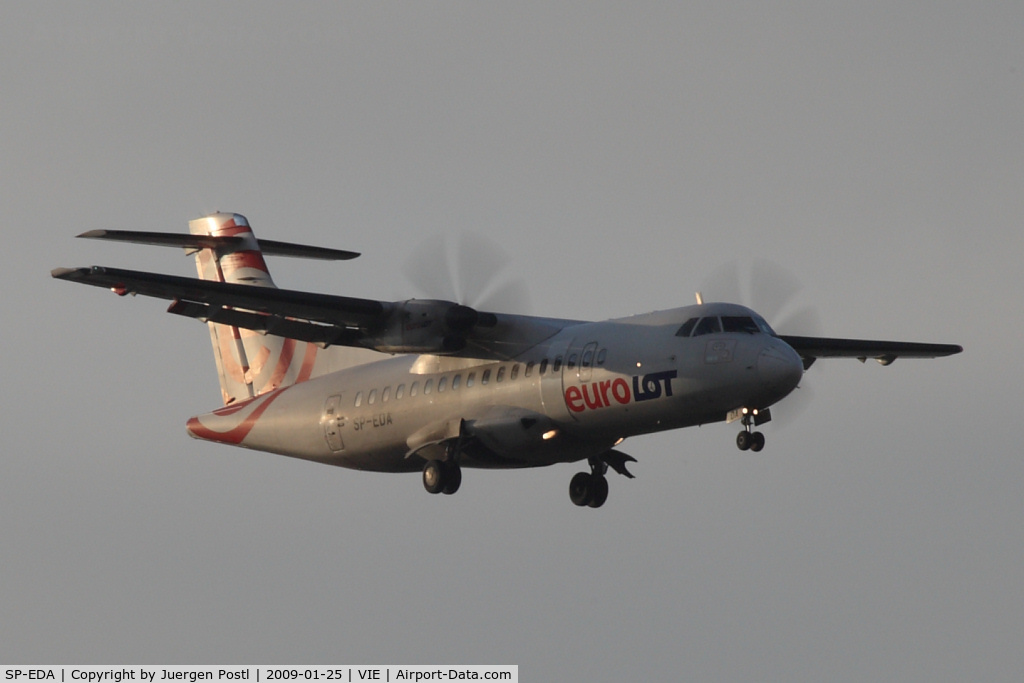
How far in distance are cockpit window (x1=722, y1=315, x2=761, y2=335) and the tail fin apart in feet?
29.3

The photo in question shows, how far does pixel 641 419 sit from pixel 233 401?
32.8ft

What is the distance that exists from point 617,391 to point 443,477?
11.0ft

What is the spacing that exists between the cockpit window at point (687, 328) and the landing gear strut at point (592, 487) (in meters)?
4.20

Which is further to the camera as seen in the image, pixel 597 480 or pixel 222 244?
pixel 222 244

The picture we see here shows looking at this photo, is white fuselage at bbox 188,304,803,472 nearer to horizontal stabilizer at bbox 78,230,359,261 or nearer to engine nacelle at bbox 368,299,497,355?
engine nacelle at bbox 368,299,497,355

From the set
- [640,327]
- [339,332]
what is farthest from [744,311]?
[339,332]

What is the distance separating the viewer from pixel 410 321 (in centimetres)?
2359

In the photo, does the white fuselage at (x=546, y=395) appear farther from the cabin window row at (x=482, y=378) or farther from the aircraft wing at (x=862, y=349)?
the aircraft wing at (x=862, y=349)

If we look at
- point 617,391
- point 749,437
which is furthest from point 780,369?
point 617,391

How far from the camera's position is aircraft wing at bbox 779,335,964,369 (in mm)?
25391

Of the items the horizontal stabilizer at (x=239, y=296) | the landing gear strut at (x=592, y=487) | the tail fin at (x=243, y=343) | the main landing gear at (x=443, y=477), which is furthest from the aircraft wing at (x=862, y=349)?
the tail fin at (x=243, y=343)

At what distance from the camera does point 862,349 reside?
25.9 meters

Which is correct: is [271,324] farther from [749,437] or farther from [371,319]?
[749,437]

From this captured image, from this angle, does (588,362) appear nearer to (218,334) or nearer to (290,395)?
(290,395)
